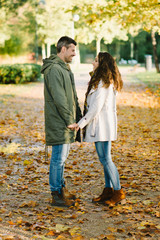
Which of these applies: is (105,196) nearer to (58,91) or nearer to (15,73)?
(58,91)

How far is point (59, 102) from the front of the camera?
4.27 metres

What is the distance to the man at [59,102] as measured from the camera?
4281 mm

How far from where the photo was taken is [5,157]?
7297mm

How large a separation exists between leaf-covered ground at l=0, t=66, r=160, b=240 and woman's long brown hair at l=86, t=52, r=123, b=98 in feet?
4.93

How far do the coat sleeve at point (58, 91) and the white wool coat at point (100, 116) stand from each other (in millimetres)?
285

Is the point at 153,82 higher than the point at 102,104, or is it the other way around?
the point at 102,104

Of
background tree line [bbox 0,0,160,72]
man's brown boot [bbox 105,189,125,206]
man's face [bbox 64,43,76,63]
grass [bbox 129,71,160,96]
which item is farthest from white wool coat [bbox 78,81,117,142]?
grass [bbox 129,71,160,96]

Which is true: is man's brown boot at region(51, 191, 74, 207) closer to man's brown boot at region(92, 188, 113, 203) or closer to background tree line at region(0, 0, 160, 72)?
man's brown boot at region(92, 188, 113, 203)

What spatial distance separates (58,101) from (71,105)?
250mm

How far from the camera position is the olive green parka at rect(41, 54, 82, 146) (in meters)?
4.27

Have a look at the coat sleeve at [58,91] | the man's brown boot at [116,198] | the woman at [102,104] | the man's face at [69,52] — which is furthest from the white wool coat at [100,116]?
the man's brown boot at [116,198]

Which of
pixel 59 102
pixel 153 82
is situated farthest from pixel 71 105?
pixel 153 82

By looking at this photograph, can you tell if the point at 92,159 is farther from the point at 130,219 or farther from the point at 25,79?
the point at 25,79

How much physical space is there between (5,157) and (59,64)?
344 cm
